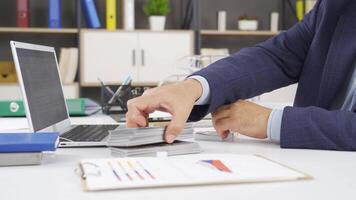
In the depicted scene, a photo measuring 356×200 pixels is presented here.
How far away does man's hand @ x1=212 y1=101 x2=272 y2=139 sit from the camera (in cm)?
110

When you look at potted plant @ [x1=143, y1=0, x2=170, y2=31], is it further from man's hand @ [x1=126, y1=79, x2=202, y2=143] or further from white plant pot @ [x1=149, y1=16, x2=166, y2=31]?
man's hand @ [x1=126, y1=79, x2=202, y2=143]

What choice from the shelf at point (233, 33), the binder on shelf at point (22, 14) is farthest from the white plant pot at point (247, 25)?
the binder on shelf at point (22, 14)

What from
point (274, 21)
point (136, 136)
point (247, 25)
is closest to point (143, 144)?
point (136, 136)

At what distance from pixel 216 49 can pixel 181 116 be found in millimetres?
3055

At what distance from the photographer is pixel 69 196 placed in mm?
651

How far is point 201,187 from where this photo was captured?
2.26 feet

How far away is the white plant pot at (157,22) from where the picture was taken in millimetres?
3781

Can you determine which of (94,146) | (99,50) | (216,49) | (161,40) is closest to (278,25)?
(216,49)

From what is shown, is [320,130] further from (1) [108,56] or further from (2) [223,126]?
(1) [108,56]

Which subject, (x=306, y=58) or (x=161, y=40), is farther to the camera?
(x=161, y=40)

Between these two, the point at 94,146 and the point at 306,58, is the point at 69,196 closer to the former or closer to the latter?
the point at 94,146

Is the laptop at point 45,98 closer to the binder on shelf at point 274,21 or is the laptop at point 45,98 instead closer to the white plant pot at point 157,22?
the white plant pot at point 157,22

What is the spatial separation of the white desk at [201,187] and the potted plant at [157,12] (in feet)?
9.52

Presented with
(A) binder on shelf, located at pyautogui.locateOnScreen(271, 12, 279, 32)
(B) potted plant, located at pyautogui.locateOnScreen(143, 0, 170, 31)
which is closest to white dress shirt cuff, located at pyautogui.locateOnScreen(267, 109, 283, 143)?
(B) potted plant, located at pyautogui.locateOnScreen(143, 0, 170, 31)
